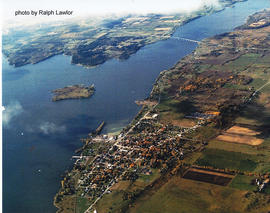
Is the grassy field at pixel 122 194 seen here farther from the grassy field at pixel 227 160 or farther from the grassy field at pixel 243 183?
the grassy field at pixel 243 183

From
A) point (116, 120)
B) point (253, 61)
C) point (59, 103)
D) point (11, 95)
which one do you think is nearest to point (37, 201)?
point (116, 120)

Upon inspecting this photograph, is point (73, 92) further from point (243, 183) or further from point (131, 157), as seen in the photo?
point (243, 183)

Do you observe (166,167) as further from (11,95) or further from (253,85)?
(11,95)

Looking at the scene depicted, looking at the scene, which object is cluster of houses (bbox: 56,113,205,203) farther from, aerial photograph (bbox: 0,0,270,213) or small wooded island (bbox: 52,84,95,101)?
small wooded island (bbox: 52,84,95,101)

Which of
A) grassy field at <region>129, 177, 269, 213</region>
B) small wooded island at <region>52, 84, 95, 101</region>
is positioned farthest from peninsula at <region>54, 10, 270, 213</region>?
small wooded island at <region>52, 84, 95, 101</region>

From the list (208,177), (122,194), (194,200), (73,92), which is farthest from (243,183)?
(73,92)

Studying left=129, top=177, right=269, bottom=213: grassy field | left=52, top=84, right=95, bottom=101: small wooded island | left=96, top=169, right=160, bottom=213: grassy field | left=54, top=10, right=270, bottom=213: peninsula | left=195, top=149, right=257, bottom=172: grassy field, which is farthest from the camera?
Answer: left=52, top=84, right=95, bottom=101: small wooded island

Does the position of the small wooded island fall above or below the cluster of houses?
above
